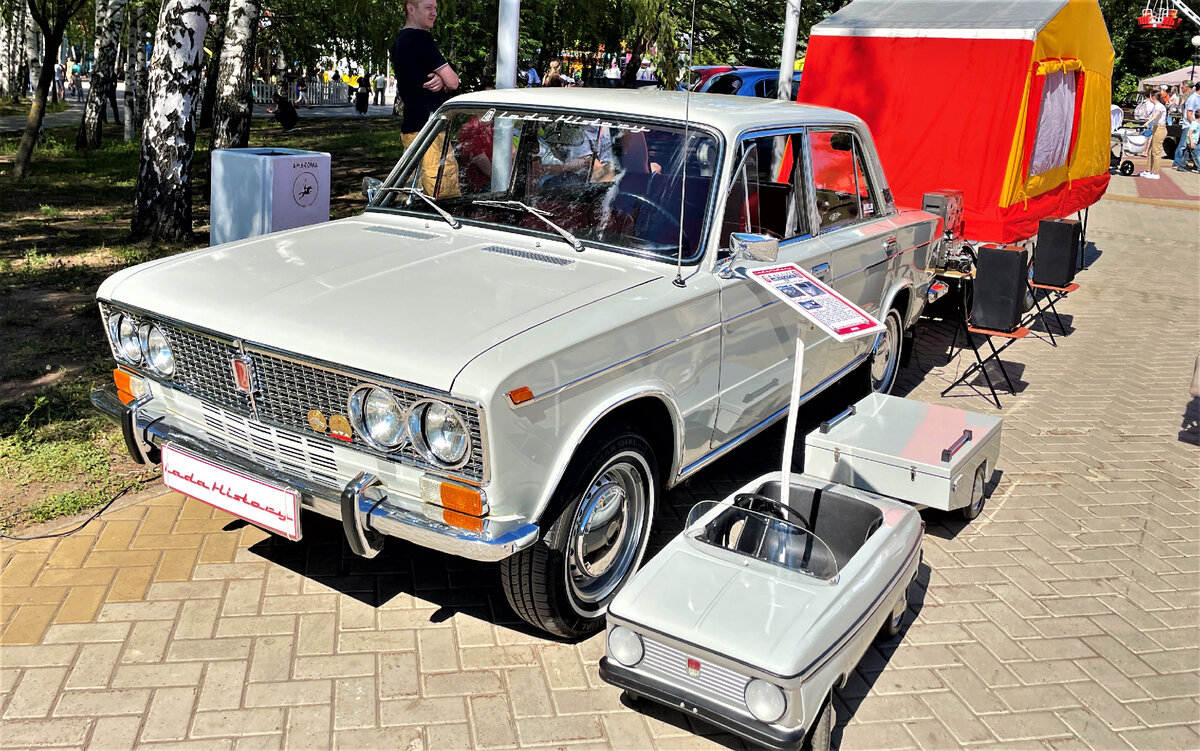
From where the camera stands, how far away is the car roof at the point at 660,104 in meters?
4.61

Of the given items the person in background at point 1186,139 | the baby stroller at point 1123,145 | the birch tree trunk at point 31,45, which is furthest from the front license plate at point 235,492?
the person in background at point 1186,139

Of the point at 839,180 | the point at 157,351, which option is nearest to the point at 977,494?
the point at 839,180

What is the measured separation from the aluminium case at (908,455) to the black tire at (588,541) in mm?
1263

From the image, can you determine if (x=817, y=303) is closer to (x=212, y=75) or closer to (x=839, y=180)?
(x=839, y=180)

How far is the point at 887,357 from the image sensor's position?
22.4ft

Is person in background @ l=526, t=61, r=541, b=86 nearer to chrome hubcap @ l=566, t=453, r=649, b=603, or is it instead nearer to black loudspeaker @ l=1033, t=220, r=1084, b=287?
black loudspeaker @ l=1033, t=220, r=1084, b=287

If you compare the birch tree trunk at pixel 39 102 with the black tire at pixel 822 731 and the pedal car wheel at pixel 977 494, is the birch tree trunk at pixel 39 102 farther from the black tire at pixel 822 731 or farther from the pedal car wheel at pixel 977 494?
the black tire at pixel 822 731

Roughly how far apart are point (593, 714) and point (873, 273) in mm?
3407

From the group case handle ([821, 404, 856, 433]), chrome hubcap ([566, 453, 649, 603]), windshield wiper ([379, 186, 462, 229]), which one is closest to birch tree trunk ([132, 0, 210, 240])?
windshield wiper ([379, 186, 462, 229])

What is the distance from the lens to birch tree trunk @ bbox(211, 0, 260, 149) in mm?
10570

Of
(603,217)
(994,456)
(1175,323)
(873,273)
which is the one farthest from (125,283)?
(1175,323)

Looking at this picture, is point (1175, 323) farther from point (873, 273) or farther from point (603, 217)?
point (603, 217)

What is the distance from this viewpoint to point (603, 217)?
4.41m

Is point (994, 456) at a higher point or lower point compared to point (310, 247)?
lower
